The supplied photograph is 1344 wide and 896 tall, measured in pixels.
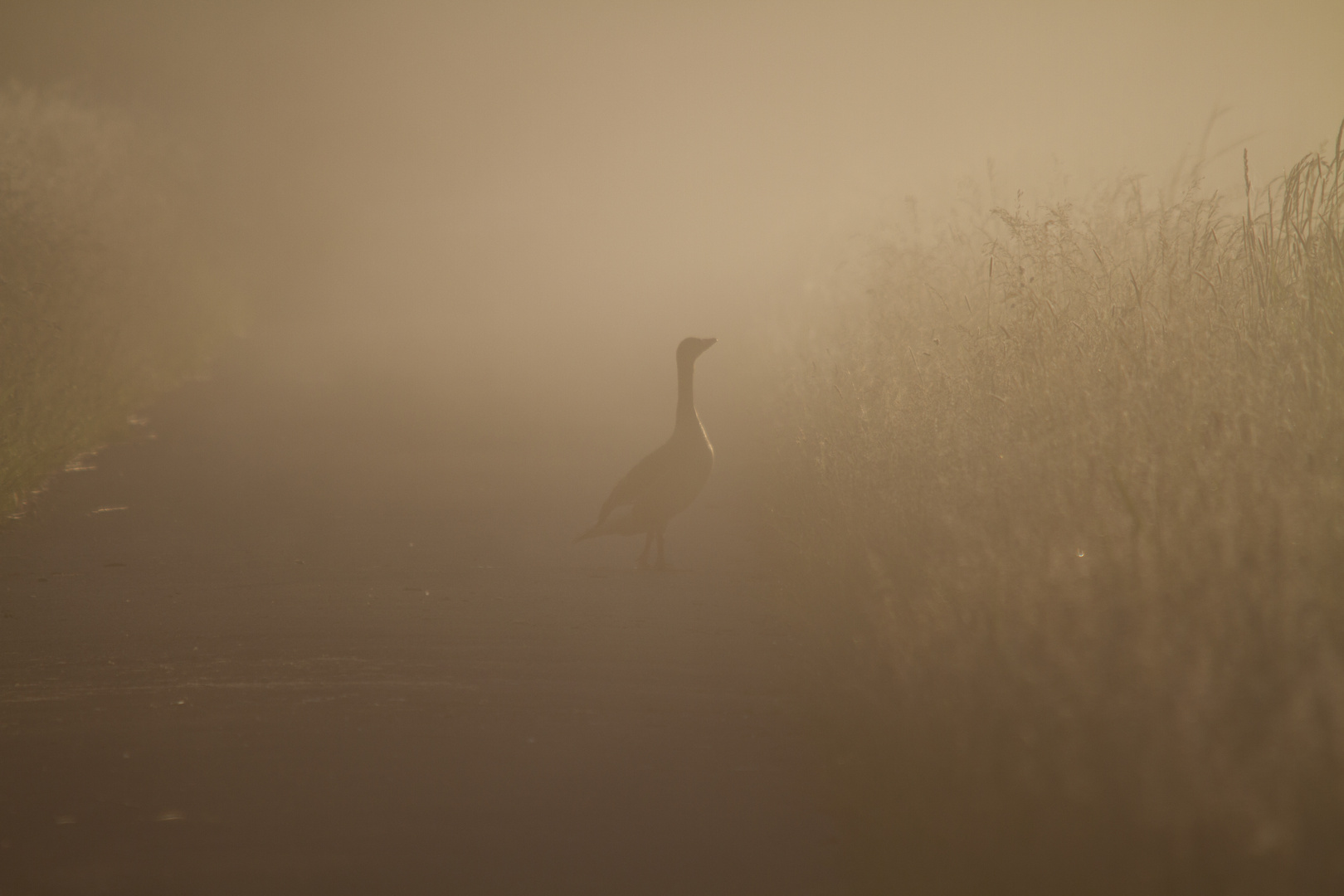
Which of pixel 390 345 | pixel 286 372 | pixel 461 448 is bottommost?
pixel 461 448

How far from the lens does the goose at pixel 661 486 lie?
5.97 m

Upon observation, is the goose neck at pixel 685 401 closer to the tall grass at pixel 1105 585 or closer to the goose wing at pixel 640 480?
the goose wing at pixel 640 480

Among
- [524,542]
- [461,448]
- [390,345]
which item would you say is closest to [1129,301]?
[524,542]

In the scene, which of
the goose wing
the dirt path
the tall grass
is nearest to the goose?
the goose wing

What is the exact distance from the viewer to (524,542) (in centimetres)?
650

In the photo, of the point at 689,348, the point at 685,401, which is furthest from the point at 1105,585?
the point at 689,348

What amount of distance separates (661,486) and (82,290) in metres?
9.39

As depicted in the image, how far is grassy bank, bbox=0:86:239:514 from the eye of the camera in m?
8.48

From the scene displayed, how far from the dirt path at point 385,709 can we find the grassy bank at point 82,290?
153 cm

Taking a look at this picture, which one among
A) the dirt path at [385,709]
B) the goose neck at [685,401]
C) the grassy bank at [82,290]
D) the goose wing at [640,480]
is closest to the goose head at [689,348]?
the goose neck at [685,401]

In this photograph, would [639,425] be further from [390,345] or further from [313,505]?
[390,345]

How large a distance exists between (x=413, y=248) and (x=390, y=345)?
2651 cm

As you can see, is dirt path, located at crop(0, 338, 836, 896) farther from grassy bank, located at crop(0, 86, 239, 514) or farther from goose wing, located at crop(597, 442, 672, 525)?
grassy bank, located at crop(0, 86, 239, 514)

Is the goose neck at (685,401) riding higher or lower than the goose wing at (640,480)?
higher
